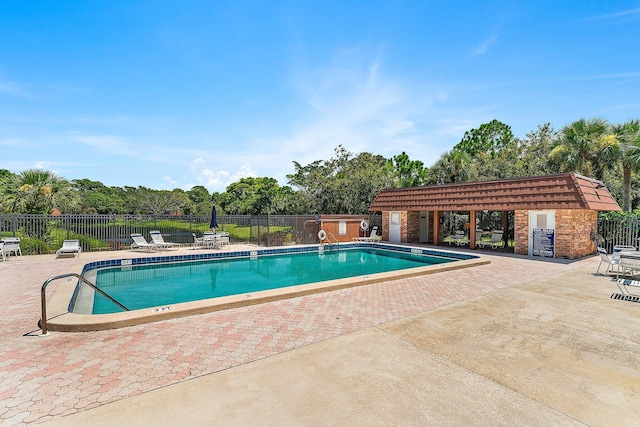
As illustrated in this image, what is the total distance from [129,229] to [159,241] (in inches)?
74.3

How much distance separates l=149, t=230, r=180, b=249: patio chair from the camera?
54.5 ft

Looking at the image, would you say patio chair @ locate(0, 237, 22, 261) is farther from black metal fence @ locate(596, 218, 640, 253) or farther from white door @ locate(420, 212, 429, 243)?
black metal fence @ locate(596, 218, 640, 253)

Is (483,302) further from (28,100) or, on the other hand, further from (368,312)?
(28,100)

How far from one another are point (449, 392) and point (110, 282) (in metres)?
11.1

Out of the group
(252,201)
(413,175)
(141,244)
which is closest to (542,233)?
(141,244)

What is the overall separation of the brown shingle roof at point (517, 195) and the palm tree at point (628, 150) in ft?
7.24

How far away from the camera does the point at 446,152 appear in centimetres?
2773

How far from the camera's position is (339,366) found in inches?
156

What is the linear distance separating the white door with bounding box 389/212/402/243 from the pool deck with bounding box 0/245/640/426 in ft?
46.9

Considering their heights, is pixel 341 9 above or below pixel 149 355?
above

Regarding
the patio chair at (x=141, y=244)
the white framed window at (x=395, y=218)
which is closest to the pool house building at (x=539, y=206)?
the white framed window at (x=395, y=218)

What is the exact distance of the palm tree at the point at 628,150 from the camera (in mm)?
16562

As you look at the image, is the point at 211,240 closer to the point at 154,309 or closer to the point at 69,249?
the point at 69,249

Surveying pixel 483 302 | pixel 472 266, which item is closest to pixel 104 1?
pixel 483 302
